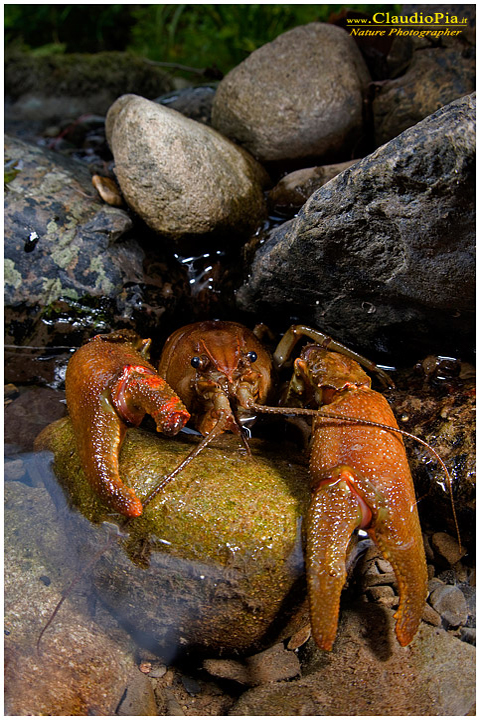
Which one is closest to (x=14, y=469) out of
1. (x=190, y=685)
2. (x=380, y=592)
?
(x=190, y=685)

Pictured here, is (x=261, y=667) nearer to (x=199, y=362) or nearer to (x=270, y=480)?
(x=270, y=480)

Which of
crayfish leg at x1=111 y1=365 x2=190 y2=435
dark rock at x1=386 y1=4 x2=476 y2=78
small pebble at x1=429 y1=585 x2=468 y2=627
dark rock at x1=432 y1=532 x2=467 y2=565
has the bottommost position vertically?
small pebble at x1=429 y1=585 x2=468 y2=627

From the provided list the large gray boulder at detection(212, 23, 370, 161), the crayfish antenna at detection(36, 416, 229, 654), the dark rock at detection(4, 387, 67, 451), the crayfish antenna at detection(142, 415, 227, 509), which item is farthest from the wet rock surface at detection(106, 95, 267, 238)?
the crayfish antenna at detection(36, 416, 229, 654)

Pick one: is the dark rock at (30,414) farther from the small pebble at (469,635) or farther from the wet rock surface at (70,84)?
the wet rock surface at (70,84)

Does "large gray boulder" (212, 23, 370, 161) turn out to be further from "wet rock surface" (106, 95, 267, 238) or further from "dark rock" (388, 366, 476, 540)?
"dark rock" (388, 366, 476, 540)

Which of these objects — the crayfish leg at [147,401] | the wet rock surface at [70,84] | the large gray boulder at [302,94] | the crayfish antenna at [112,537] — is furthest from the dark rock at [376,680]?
the wet rock surface at [70,84]

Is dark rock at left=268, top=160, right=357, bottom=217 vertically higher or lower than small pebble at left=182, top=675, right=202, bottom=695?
higher
